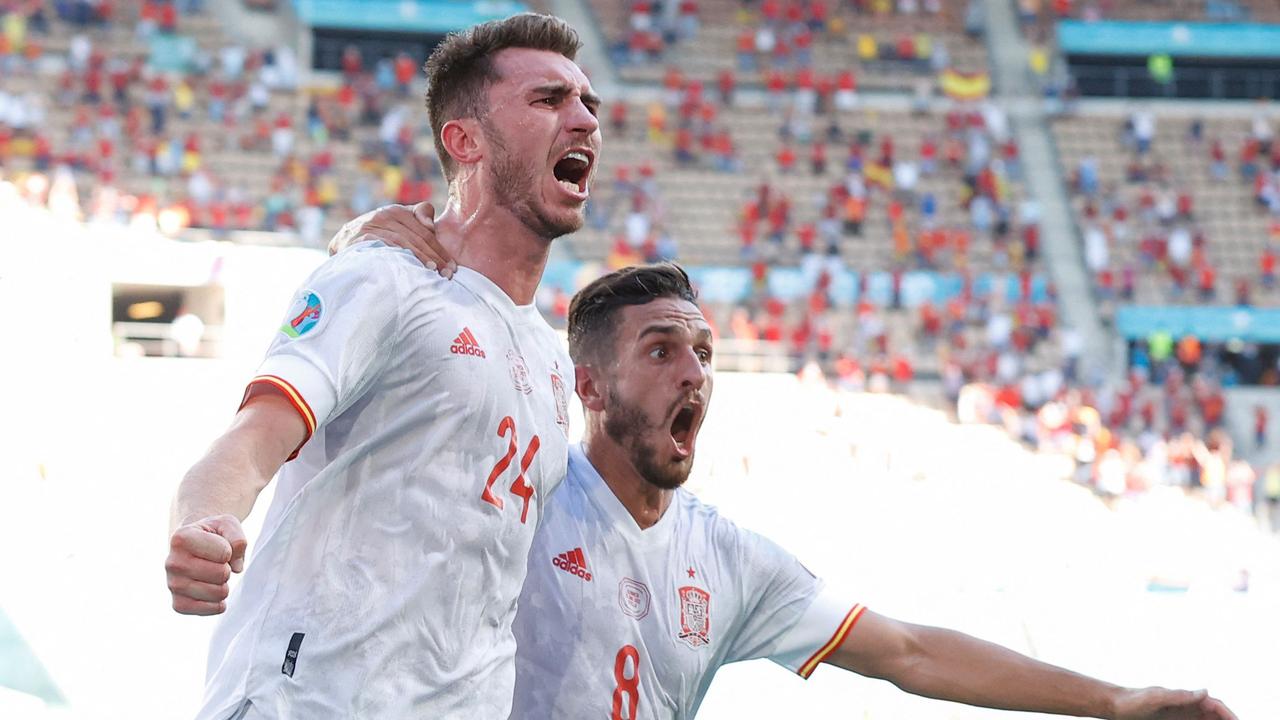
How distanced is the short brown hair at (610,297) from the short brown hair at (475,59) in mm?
816

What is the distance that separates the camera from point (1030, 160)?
2792cm

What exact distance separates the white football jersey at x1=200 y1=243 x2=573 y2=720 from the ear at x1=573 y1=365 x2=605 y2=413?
915 mm

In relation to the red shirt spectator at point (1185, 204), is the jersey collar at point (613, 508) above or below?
above

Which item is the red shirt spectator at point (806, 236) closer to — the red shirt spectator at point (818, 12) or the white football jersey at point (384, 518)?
the red shirt spectator at point (818, 12)

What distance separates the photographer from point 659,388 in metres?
3.97

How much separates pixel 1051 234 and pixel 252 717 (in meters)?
24.9

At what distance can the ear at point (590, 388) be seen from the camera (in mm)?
4066

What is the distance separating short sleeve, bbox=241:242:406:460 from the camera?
2.71m

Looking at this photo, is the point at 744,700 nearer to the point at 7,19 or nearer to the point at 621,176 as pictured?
the point at 621,176

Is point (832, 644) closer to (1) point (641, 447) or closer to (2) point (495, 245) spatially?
(1) point (641, 447)

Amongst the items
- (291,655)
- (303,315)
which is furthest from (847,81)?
(291,655)

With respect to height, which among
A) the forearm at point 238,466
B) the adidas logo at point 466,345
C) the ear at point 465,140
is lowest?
the forearm at point 238,466

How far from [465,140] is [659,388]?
0.96 meters

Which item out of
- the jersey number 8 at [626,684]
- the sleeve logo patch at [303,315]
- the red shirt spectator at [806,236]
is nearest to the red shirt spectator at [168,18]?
the red shirt spectator at [806,236]
